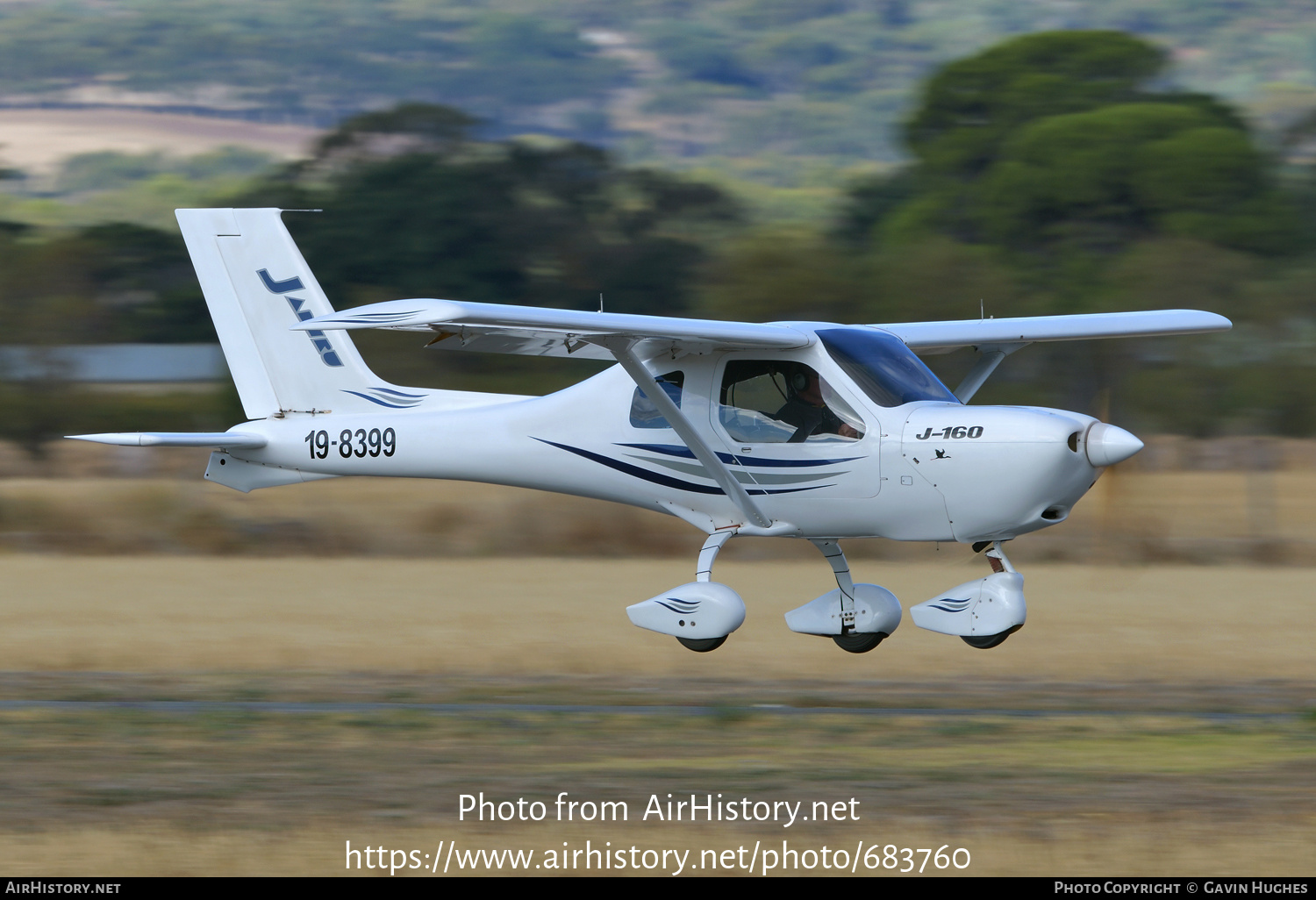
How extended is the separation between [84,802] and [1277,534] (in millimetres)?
23065

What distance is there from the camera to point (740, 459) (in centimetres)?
1185

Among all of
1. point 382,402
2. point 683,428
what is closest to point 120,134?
point 382,402

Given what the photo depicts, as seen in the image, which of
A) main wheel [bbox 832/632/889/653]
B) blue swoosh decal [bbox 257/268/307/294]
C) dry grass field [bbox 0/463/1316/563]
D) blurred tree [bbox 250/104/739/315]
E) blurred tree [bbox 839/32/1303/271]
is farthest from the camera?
blurred tree [bbox 250/104/739/315]

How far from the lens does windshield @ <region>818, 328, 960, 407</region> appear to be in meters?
11.5

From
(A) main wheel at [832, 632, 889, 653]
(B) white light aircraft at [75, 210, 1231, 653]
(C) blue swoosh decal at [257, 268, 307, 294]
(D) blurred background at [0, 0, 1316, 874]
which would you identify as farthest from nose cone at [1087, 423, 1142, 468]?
(C) blue swoosh decal at [257, 268, 307, 294]

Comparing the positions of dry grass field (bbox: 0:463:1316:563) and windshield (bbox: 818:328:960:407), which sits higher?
windshield (bbox: 818:328:960:407)

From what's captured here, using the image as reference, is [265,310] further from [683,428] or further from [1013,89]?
[1013,89]

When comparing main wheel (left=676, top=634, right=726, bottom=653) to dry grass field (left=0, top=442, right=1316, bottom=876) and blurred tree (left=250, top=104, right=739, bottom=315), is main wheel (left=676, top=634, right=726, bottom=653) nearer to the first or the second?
dry grass field (left=0, top=442, right=1316, bottom=876)

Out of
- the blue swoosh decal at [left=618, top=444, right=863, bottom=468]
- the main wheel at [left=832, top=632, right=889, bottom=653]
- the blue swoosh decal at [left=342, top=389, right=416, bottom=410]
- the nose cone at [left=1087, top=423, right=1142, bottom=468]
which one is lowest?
the main wheel at [left=832, top=632, right=889, bottom=653]

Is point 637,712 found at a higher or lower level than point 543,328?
lower

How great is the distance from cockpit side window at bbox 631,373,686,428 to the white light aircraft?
2 centimetres

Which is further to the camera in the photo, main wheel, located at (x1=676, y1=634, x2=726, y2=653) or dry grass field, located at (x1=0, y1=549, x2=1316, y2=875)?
main wheel, located at (x1=676, y1=634, x2=726, y2=653)

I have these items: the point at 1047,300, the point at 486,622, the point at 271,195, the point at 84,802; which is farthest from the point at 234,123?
the point at 84,802

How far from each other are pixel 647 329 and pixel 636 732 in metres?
2.75
